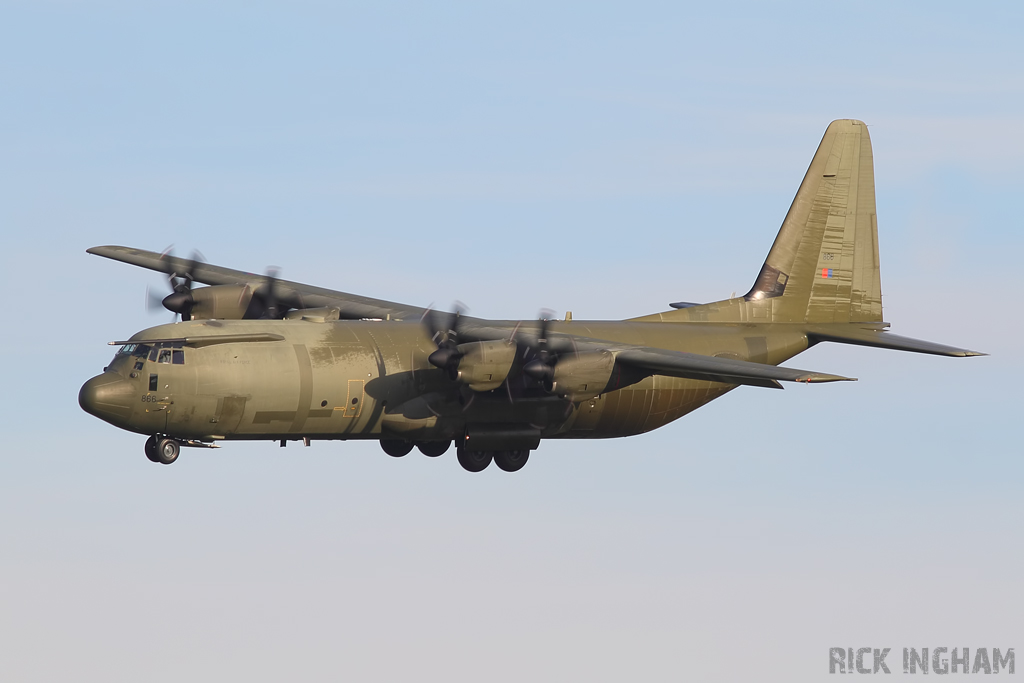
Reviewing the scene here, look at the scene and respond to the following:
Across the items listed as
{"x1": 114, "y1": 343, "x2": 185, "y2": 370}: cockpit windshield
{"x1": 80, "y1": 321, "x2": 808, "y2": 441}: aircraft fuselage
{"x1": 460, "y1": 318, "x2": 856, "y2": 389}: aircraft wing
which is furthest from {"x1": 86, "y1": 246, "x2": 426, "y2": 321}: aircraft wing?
{"x1": 114, "y1": 343, "x2": 185, "y2": 370}: cockpit windshield

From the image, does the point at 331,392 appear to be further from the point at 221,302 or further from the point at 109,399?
the point at 221,302

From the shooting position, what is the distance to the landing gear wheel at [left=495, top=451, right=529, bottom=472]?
34.2 meters

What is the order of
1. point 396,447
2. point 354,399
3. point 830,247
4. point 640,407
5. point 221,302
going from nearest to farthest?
point 354,399, point 396,447, point 640,407, point 221,302, point 830,247

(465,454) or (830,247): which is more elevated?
(830,247)

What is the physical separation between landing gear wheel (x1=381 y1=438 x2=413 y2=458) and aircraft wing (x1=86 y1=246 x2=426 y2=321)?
3.93 metres

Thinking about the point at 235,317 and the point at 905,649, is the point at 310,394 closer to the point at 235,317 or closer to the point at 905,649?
the point at 235,317

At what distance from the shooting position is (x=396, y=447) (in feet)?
111

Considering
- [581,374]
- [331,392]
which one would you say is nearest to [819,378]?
[581,374]

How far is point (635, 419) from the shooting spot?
35094 millimetres

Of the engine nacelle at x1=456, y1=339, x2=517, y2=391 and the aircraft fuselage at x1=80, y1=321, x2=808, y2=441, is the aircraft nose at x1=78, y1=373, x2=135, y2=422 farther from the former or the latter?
the engine nacelle at x1=456, y1=339, x2=517, y2=391

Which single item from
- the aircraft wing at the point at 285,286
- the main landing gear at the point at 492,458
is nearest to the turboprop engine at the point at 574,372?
the main landing gear at the point at 492,458

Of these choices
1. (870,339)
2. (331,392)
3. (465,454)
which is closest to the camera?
(331,392)

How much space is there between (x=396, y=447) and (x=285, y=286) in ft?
22.3

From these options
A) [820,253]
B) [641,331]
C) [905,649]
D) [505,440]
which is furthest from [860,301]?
[905,649]
